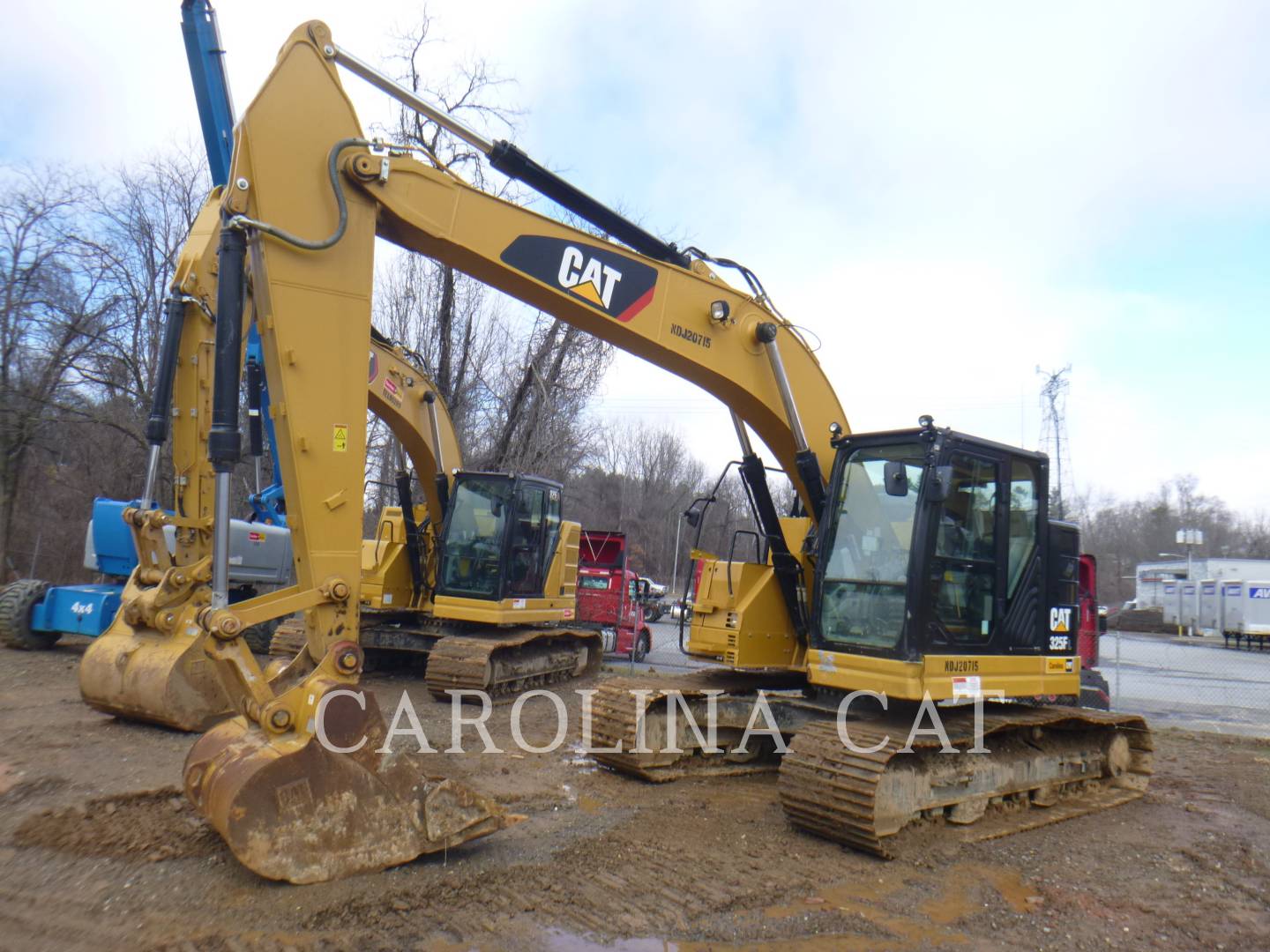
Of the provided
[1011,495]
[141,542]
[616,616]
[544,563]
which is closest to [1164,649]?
[616,616]

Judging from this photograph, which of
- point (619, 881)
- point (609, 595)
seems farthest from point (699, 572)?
point (609, 595)

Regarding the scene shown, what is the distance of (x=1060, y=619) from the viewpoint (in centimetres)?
712

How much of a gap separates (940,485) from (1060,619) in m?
1.83

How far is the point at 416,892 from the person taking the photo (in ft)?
15.2

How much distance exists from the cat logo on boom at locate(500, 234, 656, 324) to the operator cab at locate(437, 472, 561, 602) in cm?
548

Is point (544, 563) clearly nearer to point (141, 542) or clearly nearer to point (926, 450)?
point (141, 542)

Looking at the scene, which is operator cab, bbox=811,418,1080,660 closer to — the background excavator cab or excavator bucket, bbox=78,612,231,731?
the background excavator cab

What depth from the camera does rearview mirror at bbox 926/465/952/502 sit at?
20.2 feet

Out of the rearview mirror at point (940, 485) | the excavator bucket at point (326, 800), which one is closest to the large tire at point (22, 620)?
the excavator bucket at point (326, 800)

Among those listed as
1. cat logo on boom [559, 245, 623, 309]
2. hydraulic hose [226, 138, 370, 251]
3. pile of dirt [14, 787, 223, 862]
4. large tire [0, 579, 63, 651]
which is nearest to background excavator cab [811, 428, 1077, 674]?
cat logo on boom [559, 245, 623, 309]

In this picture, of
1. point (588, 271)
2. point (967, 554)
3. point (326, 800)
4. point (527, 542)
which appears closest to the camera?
point (326, 800)

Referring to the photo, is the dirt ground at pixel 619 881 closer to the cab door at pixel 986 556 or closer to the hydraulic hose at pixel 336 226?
the cab door at pixel 986 556

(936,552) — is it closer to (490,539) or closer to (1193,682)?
(490,539)

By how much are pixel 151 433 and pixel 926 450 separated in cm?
579
